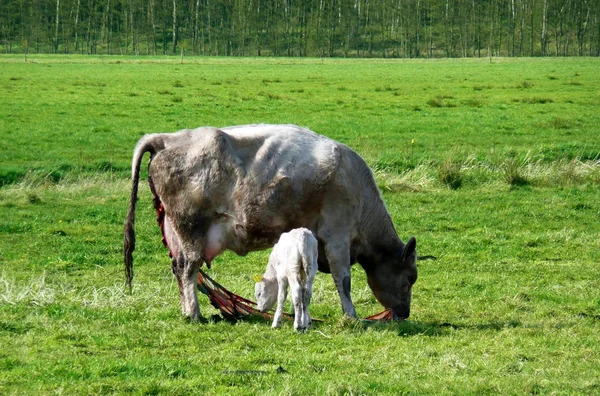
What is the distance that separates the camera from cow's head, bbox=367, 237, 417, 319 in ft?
39.1

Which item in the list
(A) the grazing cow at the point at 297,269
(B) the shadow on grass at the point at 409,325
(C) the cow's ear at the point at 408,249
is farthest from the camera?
(C) the cow's ear at the point at 408,249

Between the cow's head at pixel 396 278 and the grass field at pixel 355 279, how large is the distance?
487 mm

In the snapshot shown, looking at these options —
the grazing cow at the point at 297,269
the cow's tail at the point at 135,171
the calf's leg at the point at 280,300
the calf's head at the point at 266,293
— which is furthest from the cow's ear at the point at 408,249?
the cow's tail at the point at 135,171

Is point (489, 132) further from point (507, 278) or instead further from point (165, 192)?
point (165, 192)

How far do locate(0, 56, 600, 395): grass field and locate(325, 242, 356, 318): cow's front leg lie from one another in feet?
0.92

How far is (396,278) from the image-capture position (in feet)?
39.5

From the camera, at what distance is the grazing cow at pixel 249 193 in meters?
11.1

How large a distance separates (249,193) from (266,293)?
50.6 inches

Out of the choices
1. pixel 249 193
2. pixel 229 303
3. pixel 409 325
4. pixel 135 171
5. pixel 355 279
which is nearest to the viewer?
pixel 409 325

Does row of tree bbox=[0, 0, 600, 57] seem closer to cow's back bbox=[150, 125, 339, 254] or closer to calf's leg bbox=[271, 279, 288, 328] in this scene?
cow's back bbox=[150, 125, 339, 254]

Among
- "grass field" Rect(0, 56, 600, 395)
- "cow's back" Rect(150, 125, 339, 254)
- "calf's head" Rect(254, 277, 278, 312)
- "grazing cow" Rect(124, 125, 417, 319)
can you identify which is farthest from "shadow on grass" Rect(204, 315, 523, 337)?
"cow's back" Rect(150, 125, 339, 254)

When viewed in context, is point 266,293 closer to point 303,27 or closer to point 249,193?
point 249,193

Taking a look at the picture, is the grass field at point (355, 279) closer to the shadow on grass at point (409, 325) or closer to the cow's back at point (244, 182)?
the shadow on grass at point (409, 325)

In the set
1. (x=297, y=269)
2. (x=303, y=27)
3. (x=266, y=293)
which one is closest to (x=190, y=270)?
(x=266, y=293)
